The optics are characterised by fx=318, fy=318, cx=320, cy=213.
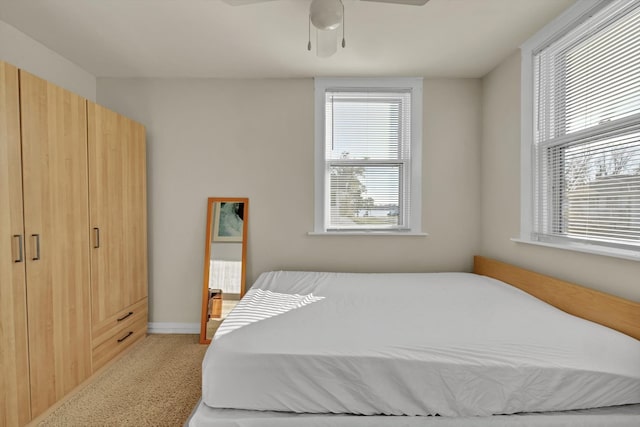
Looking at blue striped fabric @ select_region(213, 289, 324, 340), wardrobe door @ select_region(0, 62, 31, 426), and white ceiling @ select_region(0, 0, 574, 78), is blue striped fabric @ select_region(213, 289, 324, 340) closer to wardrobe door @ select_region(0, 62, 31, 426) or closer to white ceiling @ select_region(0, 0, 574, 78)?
wardrobe door @ select_region(0, 62, 31, 426)

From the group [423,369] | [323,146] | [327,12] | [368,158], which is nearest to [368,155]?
[368,158]

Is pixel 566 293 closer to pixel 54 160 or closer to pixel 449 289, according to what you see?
pixel 449 289

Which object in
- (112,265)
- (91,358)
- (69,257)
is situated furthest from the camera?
(112,265)

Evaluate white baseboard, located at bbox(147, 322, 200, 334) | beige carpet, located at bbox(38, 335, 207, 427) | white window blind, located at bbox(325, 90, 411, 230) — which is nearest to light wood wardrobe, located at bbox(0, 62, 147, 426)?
beige carpet, located at bbox(38, 335, 207, 427)

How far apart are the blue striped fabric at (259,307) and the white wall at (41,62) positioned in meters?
2.39

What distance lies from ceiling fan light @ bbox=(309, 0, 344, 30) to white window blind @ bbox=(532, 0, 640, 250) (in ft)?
5.05

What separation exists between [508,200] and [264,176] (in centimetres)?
224

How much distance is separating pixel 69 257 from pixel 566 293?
3.27m

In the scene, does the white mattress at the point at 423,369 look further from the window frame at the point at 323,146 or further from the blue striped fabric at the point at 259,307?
the window frame at the point at 323,146

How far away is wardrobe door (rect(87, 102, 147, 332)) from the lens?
2.40 meters

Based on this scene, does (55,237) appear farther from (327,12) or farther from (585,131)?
(585,131)

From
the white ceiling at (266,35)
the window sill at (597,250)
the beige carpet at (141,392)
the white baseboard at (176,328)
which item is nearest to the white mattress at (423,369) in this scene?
the window sill at (597,250)

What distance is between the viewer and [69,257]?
7.06 feet

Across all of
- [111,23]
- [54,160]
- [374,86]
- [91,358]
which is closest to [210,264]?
[91,358]
